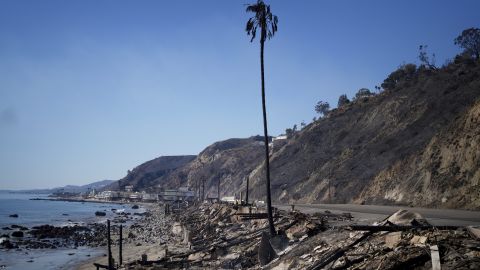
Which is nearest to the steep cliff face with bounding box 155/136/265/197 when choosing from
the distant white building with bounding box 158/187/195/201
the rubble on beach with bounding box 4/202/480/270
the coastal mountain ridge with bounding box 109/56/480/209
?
the distant white building with bounding box 158/187/195/201

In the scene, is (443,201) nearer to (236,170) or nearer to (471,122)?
(471,122)

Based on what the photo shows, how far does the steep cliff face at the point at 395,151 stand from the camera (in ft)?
107

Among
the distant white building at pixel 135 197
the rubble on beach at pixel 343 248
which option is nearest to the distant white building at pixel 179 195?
the distant white building at pixel 135 197

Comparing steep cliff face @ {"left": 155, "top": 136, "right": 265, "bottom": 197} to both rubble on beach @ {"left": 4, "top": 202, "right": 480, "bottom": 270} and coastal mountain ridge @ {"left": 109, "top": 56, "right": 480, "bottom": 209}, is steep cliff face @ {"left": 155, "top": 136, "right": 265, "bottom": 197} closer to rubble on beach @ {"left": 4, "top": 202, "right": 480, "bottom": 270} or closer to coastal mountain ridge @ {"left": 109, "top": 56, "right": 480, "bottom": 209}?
coastal mountain ridge @ {"left": 109, "top": 56, "right": 480, "bottom": 209}

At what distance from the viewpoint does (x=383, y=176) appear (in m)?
45.7

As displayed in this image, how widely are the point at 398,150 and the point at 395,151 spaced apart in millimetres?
553

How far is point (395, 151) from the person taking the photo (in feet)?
174

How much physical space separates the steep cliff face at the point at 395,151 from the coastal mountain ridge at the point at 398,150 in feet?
0.28

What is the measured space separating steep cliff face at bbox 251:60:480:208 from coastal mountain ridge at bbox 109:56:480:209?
0.28 ft

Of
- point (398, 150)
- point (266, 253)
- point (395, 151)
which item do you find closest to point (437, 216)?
point (266, 253)

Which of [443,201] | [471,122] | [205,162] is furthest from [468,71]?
[205,162]

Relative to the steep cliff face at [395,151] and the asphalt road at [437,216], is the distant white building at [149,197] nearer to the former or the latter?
the steep cliff face at [395,151]

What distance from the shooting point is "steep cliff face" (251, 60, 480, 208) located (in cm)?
3256

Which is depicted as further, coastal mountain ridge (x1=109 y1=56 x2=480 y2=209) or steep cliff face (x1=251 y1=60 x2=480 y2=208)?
steep cliff face (x1=251 y1=60 x2=480 y2=208)
